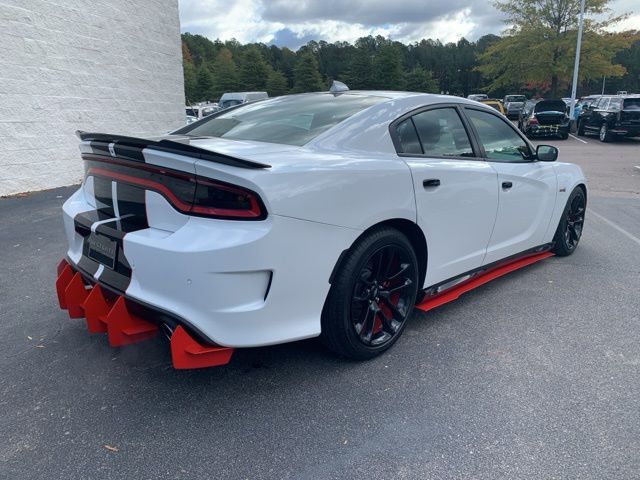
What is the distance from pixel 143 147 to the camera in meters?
2.45

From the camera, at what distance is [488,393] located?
2645 millimetres

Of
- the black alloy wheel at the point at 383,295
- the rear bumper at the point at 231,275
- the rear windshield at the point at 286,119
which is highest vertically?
the rear windshield at the point at 286,119

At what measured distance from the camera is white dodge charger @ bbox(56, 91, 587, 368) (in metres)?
2.23

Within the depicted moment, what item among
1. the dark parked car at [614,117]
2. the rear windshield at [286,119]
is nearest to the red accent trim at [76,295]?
the rear windshield at [286,119]

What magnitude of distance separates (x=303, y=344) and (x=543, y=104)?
22.5 metres

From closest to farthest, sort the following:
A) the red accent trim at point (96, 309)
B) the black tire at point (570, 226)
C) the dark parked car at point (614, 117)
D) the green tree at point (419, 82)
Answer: the red accent trim at point (96, 309) → the black tire at point (570, 226) → the dark parked car at point (614, 117) → the green tree at point (419, 82)

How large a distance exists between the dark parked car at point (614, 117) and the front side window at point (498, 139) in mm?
17701

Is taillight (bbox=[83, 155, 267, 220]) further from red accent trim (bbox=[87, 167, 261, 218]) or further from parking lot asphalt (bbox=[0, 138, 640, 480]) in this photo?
parking lot asphalt (bbox=[0, 138, 640, 480])

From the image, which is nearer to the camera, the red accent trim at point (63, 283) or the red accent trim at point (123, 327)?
the red accent trim at point (123, 327)

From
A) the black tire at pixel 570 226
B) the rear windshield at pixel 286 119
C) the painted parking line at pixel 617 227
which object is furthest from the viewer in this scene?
the painted parking line at pixel 617 227

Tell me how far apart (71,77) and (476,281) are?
8456 millimetres

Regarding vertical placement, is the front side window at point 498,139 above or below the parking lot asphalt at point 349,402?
above

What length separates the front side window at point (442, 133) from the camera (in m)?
3.23

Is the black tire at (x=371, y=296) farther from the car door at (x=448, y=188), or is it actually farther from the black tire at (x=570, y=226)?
the black tire at (x=570, y=226)
